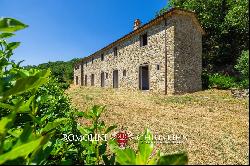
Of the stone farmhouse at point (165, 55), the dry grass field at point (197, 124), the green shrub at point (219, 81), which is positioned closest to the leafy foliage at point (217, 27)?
the green shrub at point (219, 81)

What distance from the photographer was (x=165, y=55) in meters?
17.6

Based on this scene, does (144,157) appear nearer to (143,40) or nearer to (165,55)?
(165,55)

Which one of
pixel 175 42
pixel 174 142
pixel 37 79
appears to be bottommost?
pixel 174 142

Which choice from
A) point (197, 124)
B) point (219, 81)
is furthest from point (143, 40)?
point (197, 124)

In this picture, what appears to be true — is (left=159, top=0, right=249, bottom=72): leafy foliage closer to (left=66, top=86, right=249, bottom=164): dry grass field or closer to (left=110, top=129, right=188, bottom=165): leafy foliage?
(left=66, top=86, right=249, bottom=164): dry grass field

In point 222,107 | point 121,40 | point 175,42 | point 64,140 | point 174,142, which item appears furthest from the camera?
point 121,40

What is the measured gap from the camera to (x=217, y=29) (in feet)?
82.1

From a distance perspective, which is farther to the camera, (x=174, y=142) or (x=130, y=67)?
(x=130, y=67)

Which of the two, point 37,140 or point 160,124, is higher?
point 37,140

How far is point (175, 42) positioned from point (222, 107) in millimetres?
6456

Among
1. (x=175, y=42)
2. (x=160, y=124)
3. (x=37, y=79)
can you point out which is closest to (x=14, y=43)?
(x=37, y=79)

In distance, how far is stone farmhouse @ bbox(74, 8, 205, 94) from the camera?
17312mm

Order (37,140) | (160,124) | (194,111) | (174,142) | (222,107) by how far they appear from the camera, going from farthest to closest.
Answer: (222,107), (194,111), (160,124), (174,142), (37,140)

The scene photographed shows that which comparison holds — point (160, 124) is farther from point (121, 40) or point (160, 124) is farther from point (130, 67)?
point (121, 40)
